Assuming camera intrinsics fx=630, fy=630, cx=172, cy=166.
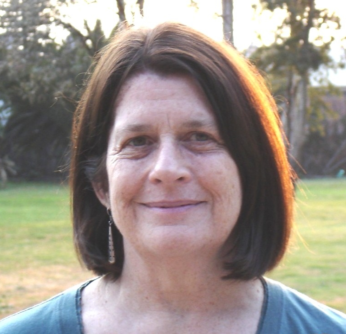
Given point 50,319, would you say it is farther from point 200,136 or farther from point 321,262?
point 321,262

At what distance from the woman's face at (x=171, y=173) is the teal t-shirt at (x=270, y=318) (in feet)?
0.95

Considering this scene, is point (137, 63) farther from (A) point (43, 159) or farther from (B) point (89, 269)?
(A) point (43, 159)

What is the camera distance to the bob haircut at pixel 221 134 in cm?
184

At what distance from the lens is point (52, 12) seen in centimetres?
1141

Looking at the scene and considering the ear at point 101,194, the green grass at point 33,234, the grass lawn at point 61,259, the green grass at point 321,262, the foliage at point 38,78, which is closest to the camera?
the ear at point 101,194

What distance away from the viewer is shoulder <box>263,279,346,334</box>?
1.90 m

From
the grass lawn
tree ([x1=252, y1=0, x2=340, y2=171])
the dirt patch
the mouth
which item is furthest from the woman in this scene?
tree ([x1=252, y1=0, x2=340, y2=171])

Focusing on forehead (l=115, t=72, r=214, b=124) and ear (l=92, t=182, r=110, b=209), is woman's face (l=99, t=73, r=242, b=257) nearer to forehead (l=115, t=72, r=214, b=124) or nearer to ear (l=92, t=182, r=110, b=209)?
forehead (l=115, t=72, r=214, b=124)

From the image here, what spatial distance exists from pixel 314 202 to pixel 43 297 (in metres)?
12.0

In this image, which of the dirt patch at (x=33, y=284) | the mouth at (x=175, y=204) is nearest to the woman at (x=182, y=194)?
the mouth at (x=175, y=204)

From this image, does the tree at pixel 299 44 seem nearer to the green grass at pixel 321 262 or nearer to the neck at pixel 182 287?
the green grass at pixel 321 262

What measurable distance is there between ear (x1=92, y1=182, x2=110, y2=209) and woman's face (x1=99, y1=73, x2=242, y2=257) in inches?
7.1

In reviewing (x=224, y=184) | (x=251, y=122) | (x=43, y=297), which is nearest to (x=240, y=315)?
(x=224, y=184)

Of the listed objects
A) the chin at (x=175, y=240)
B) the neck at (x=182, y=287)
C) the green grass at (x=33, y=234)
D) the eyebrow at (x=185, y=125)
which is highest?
the eyebrow at (x=185, y=125)
